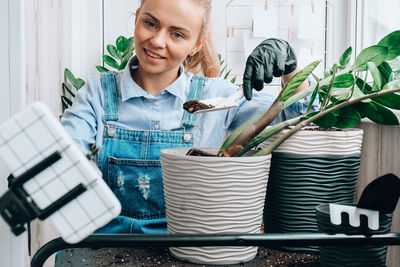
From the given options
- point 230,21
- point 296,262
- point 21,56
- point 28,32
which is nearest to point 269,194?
point 296,262

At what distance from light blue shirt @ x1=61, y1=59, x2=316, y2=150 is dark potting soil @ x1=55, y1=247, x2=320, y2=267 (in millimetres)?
350

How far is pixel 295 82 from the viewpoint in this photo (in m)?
0.66

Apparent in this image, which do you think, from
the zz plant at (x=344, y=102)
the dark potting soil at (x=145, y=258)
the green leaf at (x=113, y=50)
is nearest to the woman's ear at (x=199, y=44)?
the zz plant at (x=344, y=102)

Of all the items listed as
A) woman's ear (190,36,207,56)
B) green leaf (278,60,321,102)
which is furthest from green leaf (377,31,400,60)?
woman's ear (190,36,207,56)

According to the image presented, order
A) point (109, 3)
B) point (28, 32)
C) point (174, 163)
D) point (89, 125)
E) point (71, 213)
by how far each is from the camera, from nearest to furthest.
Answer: point (71, 213)
point (174, 163)
point (89, 125)
point (28, 32)
point (109, 3)

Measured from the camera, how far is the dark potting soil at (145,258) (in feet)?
1.96

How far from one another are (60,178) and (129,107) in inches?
29.7

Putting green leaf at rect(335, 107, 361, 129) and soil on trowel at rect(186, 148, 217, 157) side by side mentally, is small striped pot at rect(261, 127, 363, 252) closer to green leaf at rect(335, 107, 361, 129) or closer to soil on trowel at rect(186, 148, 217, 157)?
green leaf at rect(335, 107, 361, 129)

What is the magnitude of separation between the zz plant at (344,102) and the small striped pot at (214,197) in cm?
6

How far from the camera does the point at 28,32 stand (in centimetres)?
126

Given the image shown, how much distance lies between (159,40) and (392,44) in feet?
1.60

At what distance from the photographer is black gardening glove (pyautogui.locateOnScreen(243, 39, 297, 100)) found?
29.0 inches

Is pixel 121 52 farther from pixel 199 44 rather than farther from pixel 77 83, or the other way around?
pixel 199 44

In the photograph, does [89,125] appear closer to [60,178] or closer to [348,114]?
[348,114]
